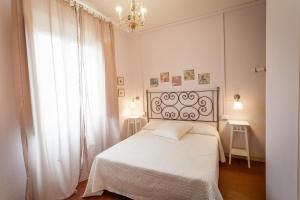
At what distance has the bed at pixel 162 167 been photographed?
1.48 metres

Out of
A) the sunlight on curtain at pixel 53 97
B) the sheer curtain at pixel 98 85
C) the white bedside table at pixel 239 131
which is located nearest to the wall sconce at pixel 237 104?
the white bedside table at pixel 239 131

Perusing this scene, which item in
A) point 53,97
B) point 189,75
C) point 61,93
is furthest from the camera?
point 189,75

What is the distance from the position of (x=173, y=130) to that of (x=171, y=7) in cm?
223

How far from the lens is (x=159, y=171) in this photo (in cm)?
161

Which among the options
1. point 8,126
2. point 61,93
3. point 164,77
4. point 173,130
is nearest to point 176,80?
point 164,77

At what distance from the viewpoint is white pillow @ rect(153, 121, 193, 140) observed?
2.63m

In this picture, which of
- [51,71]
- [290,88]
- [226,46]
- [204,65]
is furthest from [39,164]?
[226,46]

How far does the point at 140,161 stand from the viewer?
5.95 feet

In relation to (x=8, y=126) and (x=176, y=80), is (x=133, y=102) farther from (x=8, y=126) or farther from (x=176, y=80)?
(x=8, y=126)

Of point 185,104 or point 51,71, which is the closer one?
point 51,71

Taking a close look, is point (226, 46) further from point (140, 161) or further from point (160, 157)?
point (140, 161)

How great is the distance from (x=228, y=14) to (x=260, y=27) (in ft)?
2.01

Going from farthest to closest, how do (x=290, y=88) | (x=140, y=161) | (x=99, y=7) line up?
(x=99, y=7) → (x=140, y=161) → (x=290, y=88)

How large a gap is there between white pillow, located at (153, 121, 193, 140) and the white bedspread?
0.86ft
